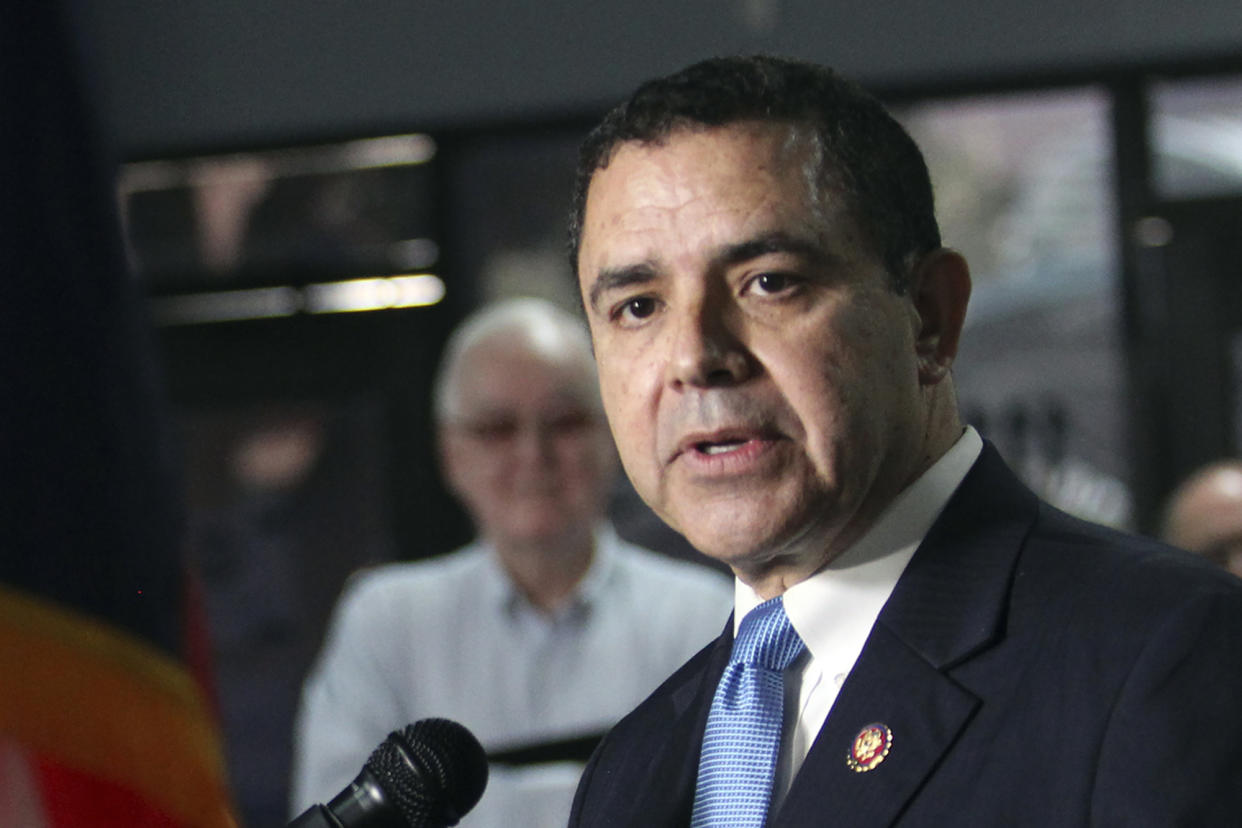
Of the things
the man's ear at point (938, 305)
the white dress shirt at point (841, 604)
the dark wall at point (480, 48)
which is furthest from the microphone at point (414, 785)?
the dark wall at point (480, 48)

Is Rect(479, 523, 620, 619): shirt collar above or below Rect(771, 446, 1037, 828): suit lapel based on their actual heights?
below

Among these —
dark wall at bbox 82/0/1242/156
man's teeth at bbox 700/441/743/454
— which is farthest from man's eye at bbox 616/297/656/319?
dark wall at bbox 82/0/1242/156

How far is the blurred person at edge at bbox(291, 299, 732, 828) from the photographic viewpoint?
2.24m

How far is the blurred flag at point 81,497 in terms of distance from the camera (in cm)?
167

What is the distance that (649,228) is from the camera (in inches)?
38.4

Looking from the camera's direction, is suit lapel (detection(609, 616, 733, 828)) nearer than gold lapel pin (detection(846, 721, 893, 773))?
No

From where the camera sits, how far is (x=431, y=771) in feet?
3.16

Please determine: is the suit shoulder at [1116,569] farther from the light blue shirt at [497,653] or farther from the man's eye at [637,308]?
the light blue shirt at [497,653]

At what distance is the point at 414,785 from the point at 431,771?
2cm

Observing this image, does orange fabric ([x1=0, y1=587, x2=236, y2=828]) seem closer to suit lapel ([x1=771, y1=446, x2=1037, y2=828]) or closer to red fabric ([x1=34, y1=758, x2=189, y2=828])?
red fabric ([x1=34, y1=758, x2=189, y2=828])

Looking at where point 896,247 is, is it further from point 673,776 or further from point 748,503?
point 673,776

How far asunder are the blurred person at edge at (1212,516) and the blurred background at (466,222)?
0.68m

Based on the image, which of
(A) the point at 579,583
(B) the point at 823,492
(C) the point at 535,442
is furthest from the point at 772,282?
(C) the point at 535,442

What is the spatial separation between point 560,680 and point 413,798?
155 centimetres
